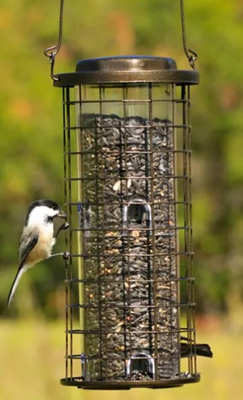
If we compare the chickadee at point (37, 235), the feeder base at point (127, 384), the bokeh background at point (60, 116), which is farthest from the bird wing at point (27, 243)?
the bokeh background at point (60, 116)

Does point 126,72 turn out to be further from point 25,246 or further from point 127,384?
point 25,246

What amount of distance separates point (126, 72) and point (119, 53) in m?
18.9

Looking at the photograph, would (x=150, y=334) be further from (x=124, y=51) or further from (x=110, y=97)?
(x=124, y=51)

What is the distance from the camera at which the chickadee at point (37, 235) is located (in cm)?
891

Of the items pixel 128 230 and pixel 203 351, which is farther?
pixel 203 351

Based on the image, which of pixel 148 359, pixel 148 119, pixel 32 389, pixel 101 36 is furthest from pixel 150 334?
pixel 101 36

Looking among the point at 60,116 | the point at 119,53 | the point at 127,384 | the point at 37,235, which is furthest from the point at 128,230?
the point at 119,53

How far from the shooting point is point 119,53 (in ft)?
85.8

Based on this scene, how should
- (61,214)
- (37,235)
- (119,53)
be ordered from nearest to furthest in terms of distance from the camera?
(61,214) → (37,235) → (119,53)

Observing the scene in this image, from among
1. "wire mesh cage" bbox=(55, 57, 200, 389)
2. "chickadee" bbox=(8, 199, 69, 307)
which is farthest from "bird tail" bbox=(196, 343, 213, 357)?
"chickadee" bbox=(8, 199, 69, 307)

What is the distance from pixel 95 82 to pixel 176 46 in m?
19.3

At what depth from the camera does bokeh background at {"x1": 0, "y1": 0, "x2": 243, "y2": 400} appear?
81.8 ft

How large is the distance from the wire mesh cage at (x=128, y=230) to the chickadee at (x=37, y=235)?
914 mm

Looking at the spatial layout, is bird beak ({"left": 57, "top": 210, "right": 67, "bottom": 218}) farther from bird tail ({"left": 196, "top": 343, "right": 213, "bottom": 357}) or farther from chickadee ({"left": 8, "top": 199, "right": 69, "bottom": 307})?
bird tail ({"left": 196, "top": 343, "right": 213, "bottom": 357})
